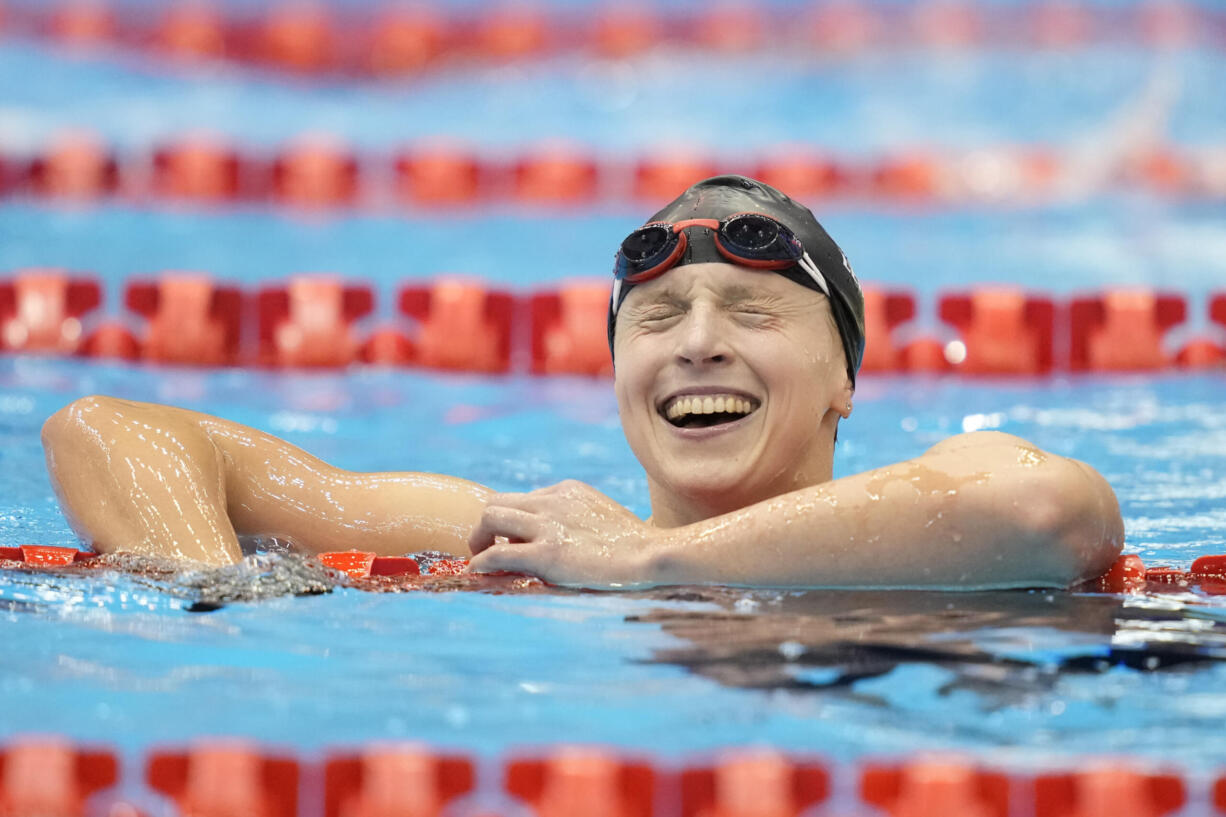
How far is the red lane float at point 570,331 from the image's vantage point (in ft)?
22.2

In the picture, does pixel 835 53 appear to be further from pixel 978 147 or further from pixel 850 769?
pixel 850 769

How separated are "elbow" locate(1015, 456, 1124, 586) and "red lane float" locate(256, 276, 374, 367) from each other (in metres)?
4.37

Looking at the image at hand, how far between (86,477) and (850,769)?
151 centimetres

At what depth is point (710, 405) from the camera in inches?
117

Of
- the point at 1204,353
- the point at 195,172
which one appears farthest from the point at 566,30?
the point at 1204,353

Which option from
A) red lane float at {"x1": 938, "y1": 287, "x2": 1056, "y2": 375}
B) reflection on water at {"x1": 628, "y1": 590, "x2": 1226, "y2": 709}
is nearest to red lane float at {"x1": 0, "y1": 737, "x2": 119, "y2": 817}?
reflection on water at {"x1": 628, "y1": 590, "x2": 1226, "y2": 709}

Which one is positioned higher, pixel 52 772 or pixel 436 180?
pixel 436 180

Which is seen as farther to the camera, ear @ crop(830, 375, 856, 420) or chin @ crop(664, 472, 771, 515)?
ear @ crop(830, 375, 856, 420)

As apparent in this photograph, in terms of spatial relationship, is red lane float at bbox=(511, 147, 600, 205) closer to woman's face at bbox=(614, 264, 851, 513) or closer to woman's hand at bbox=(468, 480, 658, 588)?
woman's face at bbox=(614, 264, 851, 513)

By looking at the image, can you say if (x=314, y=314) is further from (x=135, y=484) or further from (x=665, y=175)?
(x=135, y=484)

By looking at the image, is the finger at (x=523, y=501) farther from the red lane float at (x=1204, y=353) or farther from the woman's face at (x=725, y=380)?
the red lane float at (x=1204, y=353)

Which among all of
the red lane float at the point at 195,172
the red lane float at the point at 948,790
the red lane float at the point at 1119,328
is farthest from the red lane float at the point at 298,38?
the red lane float at the point at 948,790

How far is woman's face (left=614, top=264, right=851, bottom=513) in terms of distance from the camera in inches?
117

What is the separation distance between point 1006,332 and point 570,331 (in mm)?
1791
